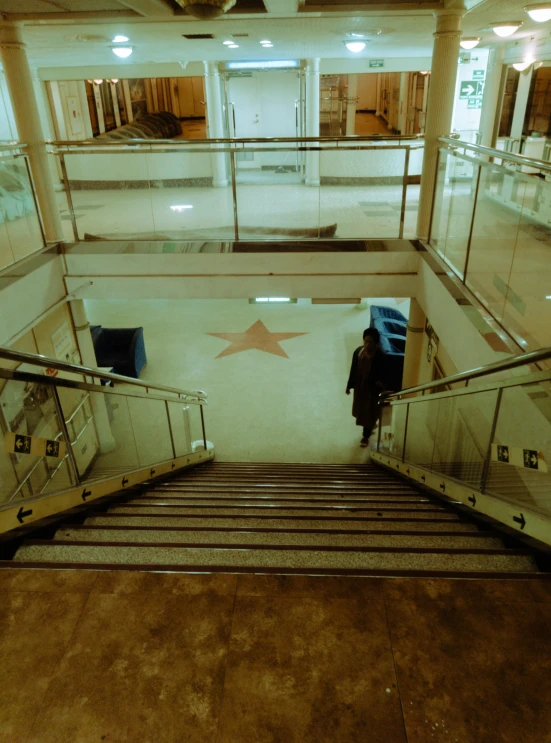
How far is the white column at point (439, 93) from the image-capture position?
231 inches

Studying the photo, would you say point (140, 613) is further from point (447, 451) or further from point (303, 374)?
point (303, 374)

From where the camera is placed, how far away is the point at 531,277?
3.83m

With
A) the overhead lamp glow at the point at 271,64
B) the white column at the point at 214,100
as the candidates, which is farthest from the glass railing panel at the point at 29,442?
the overhead lamp glow at the point at 271,64

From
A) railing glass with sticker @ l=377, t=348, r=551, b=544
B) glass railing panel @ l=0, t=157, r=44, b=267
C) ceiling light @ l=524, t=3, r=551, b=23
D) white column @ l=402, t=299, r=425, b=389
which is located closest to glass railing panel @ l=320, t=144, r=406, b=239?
white column @ l=402, t=299, r=425, b=389

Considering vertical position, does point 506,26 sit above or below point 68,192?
above

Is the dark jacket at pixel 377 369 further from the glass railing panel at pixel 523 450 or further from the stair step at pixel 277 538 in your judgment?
the stair step at pixel 277 538

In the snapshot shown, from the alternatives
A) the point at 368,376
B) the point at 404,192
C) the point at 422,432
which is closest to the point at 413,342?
the point at 368,376

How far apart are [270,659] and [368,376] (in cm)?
498

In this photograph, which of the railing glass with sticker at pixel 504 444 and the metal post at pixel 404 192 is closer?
the railing glass with sticker at pixel 504 444

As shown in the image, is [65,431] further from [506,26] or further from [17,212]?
[506,26]

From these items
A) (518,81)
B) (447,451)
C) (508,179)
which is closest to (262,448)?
(447,451)

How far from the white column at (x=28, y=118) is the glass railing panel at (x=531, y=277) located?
18.4 feet

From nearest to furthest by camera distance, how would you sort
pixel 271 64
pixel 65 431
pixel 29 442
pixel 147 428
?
pixel 29 442
pixel 65 431
pixel 147 428
pixel 271 64

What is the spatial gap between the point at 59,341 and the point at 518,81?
31.9 feet
